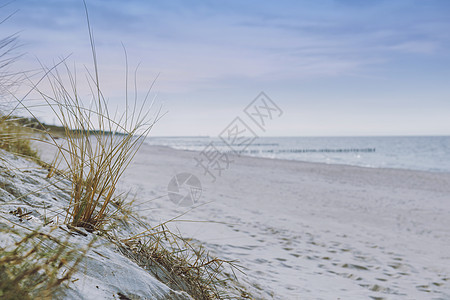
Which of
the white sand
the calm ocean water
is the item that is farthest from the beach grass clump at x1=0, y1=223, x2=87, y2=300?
the calm ocean water

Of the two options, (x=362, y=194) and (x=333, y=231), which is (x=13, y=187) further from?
(x=362, y=194)

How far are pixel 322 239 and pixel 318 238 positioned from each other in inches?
1.9

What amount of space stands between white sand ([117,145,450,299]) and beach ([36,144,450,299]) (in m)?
0.01

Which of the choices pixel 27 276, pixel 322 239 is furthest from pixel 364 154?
pixel 27 276

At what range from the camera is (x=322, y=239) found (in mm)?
4695

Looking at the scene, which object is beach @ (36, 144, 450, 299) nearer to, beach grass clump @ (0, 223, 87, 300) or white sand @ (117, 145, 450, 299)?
white sand @ (117, 145, 450, 299)

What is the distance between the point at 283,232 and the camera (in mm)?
4734

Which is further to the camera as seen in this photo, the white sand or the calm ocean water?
the calm ocean water

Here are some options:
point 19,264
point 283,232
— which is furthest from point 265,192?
point 19,264

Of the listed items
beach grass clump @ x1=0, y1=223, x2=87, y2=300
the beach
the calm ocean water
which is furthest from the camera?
the calm ocean water

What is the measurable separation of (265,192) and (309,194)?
3.75 feet

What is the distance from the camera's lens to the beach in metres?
3.08

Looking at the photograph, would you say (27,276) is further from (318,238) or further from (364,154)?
(364,154)

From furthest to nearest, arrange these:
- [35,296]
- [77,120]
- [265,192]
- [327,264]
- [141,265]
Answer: [265,192] < [327,264] < [77,120] < [141,265] < [35,296]
